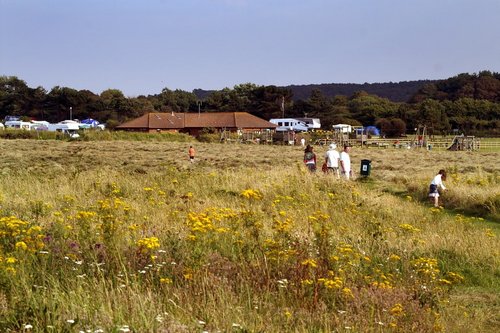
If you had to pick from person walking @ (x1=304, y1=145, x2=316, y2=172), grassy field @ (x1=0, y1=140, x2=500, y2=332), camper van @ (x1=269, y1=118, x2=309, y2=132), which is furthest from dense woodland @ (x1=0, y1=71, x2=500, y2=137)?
grassy field @ (x1=0, y1=140, x2=500, y2=332)

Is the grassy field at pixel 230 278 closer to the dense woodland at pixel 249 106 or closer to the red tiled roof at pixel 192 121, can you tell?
the red tiled roof at pixel 192 121

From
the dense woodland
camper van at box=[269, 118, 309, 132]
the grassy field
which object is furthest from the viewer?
the dense woodland

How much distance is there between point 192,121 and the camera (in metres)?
85.6

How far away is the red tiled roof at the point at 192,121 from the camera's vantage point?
82.8 metres

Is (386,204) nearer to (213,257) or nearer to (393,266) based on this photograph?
(393,266)

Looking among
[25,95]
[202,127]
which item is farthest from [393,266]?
[25,95]

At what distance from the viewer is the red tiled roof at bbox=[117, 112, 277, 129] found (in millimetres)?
82750

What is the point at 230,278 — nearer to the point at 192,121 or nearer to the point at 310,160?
the point at 310,160

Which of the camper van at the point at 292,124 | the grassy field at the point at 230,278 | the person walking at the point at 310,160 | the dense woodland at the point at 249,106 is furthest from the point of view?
the dense woodland at the point at 249,106

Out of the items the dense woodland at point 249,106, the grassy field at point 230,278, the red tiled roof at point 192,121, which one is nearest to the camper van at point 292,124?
the red tiled roof at point 192,121

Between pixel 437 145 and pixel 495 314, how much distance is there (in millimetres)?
54217

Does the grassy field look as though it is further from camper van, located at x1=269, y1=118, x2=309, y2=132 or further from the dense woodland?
the dense woodland

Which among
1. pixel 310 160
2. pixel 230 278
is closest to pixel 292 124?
pixel 310 160

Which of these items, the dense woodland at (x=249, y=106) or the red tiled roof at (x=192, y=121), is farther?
the dense woodland at (x=249, y=106)
